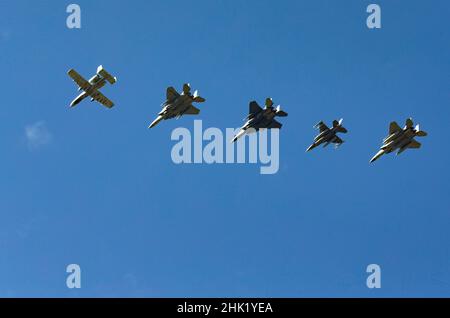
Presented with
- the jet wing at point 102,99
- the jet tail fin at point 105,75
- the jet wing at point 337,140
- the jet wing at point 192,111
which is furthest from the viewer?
the jet wing at point 337,140

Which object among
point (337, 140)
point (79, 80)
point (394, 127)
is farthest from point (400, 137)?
point (79, 80)

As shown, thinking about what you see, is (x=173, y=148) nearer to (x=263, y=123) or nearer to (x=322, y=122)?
(x=263, y=123)

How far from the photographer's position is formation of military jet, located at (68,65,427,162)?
9925 centimetres

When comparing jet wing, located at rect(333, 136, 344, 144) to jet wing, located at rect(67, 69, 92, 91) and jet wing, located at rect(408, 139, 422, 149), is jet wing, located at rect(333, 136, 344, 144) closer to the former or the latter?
jet wing, located at rect(408, 139, 422, 149)

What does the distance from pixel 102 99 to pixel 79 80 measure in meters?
4.97

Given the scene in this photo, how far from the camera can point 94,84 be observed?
98.9m

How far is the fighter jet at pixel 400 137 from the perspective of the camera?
10181 centimetres

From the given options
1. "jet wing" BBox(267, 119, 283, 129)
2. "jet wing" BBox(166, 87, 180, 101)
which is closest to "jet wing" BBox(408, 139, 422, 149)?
"jet wing" BBox(267, 119, 283, 129)

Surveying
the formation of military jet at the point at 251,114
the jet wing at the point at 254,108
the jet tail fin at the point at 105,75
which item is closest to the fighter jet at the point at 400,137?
the formation of military jet at the point at 251,114

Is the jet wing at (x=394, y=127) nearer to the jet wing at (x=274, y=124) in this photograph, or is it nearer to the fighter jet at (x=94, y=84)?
the jet wing at (x=274, y=124)

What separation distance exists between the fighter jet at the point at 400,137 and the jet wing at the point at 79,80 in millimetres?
44184

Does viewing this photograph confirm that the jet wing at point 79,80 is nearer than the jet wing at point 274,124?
Yes
